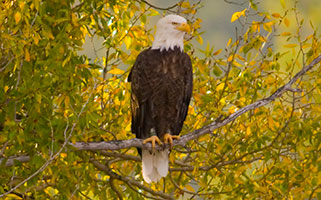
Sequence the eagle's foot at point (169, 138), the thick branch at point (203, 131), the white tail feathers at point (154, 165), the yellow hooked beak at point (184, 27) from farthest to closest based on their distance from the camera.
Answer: the white tail feathers at point (154, 165) < the eagle's foot at point (169, 138) < the yellow hooked beak at point (184, 27) < the thick branch at point (203, 131)

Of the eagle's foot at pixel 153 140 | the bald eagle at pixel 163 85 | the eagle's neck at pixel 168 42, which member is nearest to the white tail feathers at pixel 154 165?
the bald eagle at pixel 163 85

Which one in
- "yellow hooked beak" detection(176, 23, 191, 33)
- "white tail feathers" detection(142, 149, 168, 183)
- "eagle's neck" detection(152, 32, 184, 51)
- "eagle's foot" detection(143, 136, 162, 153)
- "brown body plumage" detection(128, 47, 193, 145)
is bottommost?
"white tail feathers" detection(142, 149, 168, 183)

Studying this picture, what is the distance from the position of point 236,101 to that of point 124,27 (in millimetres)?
1568

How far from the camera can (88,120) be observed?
5520mm

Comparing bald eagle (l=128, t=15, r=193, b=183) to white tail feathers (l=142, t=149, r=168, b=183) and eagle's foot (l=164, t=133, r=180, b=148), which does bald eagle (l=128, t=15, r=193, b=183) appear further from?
white tail feathers (l=142, t=149, r=168, b=183)

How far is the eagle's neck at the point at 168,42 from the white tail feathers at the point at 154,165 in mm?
1310

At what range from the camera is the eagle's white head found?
279 inches

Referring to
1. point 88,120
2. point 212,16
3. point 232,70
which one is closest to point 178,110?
point 232,70

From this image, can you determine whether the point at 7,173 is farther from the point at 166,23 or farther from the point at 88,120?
the point at 166,23

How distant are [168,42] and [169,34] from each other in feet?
0.31

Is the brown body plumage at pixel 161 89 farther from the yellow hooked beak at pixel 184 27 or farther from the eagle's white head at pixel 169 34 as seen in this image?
the yellow hooked beak at pixel 184 27

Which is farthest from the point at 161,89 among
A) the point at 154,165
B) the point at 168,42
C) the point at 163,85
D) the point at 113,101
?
the point at 154,165

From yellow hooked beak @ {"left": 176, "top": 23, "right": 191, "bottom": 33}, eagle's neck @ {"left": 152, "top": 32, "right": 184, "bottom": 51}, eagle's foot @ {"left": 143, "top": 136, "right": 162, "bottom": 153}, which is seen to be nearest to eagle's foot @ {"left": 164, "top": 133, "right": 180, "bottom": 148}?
→ eagle's foot @ {"left": 143, "top": 136, "right": 162, "bottom": 153}

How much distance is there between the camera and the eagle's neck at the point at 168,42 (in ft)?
23.6
